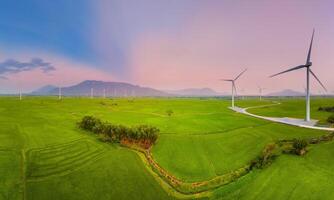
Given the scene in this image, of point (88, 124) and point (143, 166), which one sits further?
point (88, 124)

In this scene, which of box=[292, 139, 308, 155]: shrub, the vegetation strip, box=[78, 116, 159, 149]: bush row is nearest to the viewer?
the vegetation strip

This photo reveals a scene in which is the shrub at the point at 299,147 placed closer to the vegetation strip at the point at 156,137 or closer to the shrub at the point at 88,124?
the vegetation strip at the point at 156,137

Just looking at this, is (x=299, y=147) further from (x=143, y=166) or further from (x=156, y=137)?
(x=156, y=137)

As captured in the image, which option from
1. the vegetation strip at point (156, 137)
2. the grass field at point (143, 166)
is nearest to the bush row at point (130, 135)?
the vegetation strip at point (156, 137)

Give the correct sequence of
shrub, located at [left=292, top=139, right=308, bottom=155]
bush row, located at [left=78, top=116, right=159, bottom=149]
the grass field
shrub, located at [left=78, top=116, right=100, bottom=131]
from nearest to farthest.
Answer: the grass field < shrub, located at [left=292, top=139, right=308, bottom=155] < bush row, located at [left=78, top=116, right=159, bottom=149] < shrub, located at [left=78, top=116, right=100, bottom=131]

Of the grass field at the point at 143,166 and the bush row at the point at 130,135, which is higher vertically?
the bush row at the point at 130,135

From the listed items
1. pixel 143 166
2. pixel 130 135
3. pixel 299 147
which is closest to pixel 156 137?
pixel 130 135

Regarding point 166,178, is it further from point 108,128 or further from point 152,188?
point 108,128

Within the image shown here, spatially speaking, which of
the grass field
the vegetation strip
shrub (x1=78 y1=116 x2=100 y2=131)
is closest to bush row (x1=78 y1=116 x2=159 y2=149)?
the vegetation strip

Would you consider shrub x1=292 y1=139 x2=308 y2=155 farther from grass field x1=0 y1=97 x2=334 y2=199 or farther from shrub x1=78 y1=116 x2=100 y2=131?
shrub x1=78 y1=116 x2=100 y2=131
